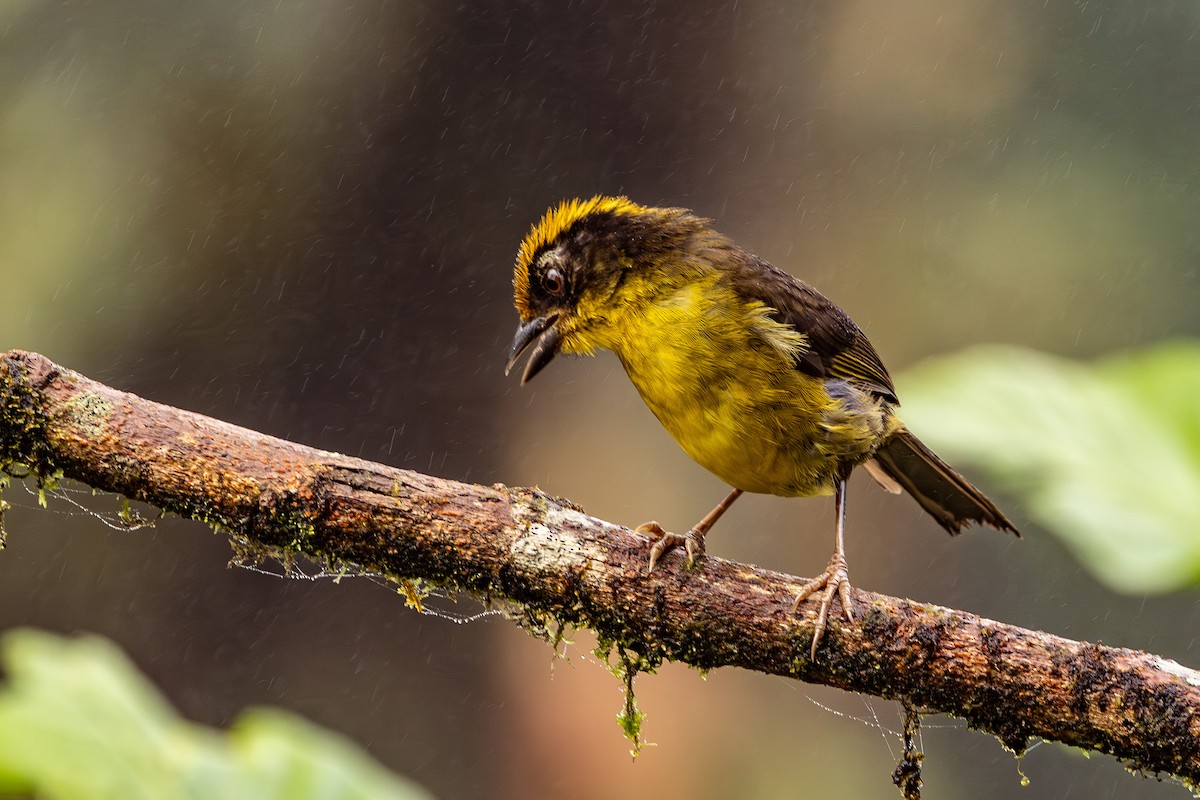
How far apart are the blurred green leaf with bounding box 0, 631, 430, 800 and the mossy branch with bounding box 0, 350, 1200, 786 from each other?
0.84 metres

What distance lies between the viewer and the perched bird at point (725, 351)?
3492 mm

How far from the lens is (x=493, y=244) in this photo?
7590 mm

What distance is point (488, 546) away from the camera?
283 centimetres

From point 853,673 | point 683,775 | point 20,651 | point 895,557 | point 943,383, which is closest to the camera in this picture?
point 20,651

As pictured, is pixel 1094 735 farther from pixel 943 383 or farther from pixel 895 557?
pixel 895 557

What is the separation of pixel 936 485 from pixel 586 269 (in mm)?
1430

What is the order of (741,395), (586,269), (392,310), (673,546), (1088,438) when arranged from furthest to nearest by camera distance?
(392,310)
(586,269)
(741,395)
(1088,438)
(673,546)

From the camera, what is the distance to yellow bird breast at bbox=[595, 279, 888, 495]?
347 cm

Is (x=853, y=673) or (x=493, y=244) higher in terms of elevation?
(x=493, y=244)

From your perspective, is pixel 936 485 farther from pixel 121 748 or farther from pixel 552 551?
pixel 121 748

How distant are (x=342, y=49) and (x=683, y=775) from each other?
5.38m

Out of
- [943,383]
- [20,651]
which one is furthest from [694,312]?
[20,651]

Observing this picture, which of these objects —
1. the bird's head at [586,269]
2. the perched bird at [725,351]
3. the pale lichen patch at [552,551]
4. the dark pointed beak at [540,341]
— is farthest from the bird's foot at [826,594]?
the dark pointed beak at [540,341]

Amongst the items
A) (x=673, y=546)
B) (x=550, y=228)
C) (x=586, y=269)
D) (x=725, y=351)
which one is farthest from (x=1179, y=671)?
(x=550, y=228)
